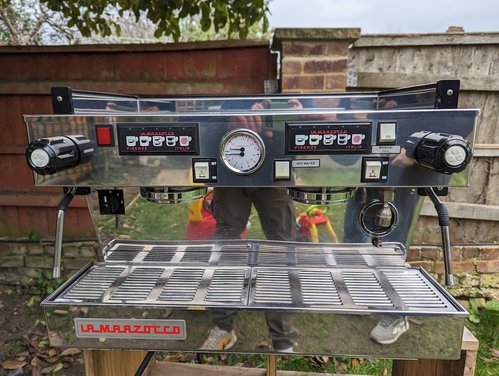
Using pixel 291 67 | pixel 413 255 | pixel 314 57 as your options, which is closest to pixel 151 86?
pixel 291 67

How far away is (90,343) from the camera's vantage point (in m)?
0.79

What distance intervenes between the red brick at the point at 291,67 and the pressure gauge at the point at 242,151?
930mm

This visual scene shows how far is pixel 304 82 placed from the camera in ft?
5.20

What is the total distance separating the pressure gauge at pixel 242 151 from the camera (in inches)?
30.3

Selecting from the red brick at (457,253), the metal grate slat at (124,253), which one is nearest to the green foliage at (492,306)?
the red brick at (457,253)

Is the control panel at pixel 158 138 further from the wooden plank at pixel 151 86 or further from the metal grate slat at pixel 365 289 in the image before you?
the wooden plank at pixel 151 86

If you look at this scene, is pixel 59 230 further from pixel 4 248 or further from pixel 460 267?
pixel 460 267

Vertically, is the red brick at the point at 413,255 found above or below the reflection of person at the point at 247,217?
below

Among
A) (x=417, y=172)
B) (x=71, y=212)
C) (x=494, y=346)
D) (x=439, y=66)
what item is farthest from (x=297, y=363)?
(x=439, y=66)

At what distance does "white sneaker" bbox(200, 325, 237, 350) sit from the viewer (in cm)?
77

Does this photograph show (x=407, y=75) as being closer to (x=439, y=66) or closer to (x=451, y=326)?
(x=439, y=66)

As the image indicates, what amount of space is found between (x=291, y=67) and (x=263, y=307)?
45.9 inches

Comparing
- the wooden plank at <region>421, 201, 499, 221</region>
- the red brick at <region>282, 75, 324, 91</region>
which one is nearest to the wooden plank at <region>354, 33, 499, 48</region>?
the red brick at <region>282, 75, 324, 91</region>

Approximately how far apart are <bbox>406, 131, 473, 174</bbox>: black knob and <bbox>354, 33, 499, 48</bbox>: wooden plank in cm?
134
